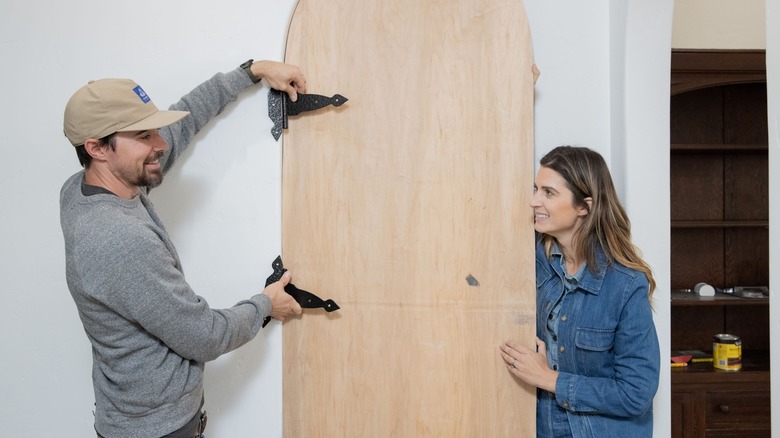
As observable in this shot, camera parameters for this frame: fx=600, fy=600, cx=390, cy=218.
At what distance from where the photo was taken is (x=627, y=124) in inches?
68.9

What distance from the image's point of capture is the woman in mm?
1562

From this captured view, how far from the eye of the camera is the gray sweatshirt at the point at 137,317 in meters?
1.32

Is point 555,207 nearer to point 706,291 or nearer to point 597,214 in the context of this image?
point 597,214

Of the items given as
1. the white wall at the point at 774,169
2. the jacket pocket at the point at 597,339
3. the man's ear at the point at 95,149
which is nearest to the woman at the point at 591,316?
the jacket pocket at the point at 597,339

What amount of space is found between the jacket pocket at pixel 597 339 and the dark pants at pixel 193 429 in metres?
1.03

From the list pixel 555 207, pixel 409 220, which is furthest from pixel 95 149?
pixel 555 207

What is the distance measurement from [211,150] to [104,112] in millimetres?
436

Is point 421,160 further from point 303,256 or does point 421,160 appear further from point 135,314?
point 135,314

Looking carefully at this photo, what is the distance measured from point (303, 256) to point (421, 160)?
0.45 m

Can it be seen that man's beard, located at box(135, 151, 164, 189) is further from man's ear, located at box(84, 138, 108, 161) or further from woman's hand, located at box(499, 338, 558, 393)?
woman's hand, located at box(499, 338, 558, 393)

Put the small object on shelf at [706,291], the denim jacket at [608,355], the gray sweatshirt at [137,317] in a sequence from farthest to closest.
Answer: the small object on shelf at [706,291], the denim jacket at [608,355], the gray sweatshirt at [137,317]

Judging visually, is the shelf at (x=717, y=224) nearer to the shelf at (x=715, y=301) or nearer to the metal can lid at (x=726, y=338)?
the shelf at (x=715, y=301)

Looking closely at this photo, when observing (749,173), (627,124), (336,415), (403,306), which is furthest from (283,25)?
(749,173)

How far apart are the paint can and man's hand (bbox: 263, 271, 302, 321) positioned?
231 cm
